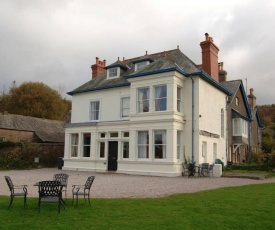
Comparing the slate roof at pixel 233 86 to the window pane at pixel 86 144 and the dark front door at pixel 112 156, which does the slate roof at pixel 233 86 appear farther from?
the window pane at pixel 86 144

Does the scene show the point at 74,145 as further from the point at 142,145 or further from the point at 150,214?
the point at 150,214

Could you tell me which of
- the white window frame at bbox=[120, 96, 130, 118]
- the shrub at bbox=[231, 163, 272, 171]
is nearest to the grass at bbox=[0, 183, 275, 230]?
the shrub at bbox=[231, 163, 272, 171]

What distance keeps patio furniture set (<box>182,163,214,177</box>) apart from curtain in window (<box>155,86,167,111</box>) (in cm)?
406

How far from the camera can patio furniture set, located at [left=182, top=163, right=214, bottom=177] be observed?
19875 millimetres

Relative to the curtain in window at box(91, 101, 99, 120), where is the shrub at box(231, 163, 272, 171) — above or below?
below

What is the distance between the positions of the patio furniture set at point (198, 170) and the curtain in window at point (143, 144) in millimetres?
2744

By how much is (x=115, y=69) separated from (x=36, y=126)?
58.1 ft

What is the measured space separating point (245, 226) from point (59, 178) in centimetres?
714

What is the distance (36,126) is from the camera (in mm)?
39156

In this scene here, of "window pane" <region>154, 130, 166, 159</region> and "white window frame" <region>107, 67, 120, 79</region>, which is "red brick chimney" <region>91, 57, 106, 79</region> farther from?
"window pane" <region>154, 130, 166, 159</region>

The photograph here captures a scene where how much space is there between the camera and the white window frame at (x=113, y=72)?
25978 mm

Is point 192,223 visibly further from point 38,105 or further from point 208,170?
point 38,105

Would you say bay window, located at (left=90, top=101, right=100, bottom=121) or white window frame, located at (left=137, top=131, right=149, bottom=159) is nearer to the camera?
white window frame, located at (left=137, top=131, right=149, bottom=159)

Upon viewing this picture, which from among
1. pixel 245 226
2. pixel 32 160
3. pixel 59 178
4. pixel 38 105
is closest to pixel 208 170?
pixel 59 178
